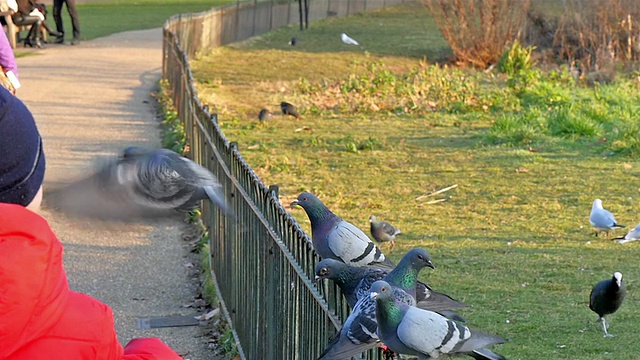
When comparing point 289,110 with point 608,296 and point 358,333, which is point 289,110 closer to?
point 608,296

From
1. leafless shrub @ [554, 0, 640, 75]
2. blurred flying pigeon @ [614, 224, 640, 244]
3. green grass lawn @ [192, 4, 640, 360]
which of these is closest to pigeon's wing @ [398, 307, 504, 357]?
green grass lawn @ [192, 4, 640, 360]

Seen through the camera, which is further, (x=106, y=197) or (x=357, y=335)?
(x=357, y=335)

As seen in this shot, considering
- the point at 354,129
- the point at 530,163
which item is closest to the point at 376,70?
the point at 354,129

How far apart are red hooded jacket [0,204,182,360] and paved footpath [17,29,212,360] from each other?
1447mm

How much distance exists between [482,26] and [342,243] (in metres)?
15.6

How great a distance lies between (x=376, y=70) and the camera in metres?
20.0

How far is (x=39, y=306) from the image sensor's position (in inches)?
83.6

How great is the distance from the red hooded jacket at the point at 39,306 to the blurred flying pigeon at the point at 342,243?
324 centimetres

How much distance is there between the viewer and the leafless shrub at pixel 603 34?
18844 mm

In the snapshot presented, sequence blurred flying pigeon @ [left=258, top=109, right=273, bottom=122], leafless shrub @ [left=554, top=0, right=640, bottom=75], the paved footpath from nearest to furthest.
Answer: the paved footpath < blurred flying pigeon @ [left=258, top=109, right=273, bottom=122] < leafless shrub @ [left=554, top=0, right=640, bottom=75]

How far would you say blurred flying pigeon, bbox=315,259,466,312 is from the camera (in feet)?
13.9

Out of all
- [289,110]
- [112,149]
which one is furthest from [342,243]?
[289,110]

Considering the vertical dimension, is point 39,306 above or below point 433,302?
above

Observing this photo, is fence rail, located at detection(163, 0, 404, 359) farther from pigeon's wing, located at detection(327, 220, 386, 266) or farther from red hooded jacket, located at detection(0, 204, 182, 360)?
red hooded jacket, located at detection(0, 204, 182, 360)
